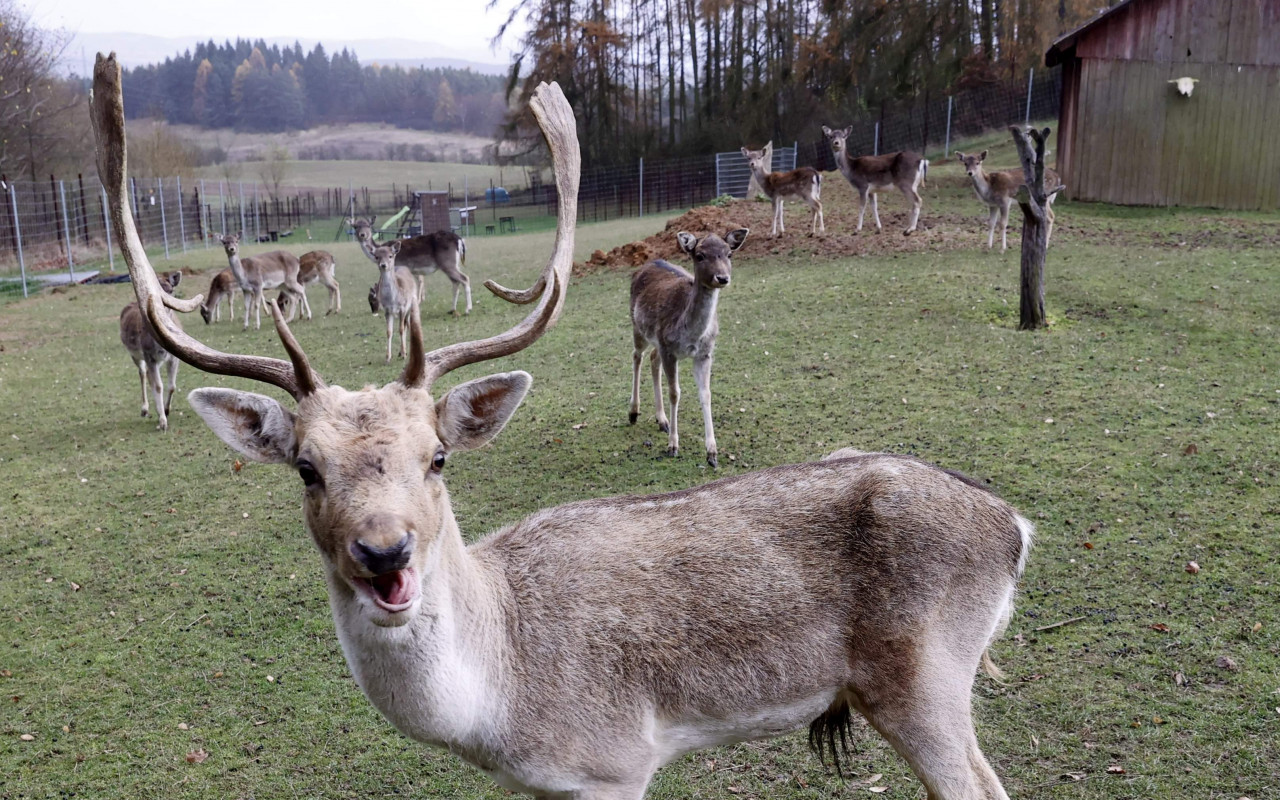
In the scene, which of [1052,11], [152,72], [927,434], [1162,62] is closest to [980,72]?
[1052,11]

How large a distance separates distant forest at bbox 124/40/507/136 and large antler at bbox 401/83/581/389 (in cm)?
11646

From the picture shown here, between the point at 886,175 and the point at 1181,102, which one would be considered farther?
the point at 1181,102

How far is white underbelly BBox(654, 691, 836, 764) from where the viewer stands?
3.30m

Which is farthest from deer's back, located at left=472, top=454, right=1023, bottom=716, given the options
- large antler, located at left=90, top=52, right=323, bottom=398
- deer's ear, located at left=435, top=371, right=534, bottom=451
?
large antler, located at left=90, top=52, right=323, bottom=398

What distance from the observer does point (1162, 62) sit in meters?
18.9

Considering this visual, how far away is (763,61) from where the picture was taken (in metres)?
41.2

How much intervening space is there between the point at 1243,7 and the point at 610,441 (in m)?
17.1

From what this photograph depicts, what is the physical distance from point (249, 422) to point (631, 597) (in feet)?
4.45

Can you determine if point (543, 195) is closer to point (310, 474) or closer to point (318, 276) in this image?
point (318, 276)

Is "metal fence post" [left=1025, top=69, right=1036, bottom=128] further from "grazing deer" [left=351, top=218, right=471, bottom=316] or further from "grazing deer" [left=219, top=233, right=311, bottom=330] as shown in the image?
"grazing deer" [left=219, top=233, right=311, bottom=330]

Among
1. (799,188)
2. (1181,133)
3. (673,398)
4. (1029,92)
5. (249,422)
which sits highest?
(1029,92)

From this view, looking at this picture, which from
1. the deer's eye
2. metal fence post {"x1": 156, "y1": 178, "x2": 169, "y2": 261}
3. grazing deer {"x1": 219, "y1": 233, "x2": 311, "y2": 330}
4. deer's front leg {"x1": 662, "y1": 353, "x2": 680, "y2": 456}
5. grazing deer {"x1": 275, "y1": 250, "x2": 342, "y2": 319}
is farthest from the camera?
metal fence post {"x1": 156, "y1": 178, "x2": 169, "y2": 261}

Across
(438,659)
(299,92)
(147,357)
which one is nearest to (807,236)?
(147,357)

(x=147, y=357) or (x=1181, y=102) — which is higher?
(x=1181, y=102)
